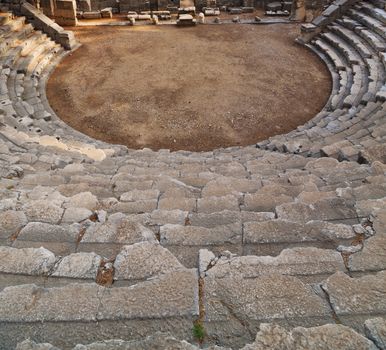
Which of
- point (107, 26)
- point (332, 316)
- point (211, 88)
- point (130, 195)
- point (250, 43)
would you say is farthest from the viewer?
point (107, 26)

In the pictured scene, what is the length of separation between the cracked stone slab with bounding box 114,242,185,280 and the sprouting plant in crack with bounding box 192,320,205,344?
1.85 feet

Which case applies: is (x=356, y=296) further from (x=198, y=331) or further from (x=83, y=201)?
(x=83, y=201)

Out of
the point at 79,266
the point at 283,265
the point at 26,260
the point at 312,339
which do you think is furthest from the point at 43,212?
the point at 312,339

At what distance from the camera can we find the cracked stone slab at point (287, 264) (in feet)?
8.45

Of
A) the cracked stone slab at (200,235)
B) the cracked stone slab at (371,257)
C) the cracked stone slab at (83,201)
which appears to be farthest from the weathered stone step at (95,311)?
the cracked stone slab at (83,201)

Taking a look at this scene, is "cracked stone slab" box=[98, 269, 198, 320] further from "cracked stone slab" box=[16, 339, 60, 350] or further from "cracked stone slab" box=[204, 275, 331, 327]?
"cracked stone slab" box=[16, 339, 60, 350]

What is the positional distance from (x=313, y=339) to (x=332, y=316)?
0.29 meters

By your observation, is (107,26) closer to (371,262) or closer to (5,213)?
(5,213)

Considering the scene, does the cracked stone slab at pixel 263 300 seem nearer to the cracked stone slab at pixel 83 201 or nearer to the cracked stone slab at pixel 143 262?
the cracked stone slab at pixel 143 262

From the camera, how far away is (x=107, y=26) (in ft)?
52.5

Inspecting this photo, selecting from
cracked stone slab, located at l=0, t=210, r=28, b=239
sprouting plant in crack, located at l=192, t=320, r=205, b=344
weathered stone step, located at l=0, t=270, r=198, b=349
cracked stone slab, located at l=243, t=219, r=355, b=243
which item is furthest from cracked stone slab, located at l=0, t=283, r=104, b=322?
cracked stone slab, located at l=243, t=219, r=355, b=243

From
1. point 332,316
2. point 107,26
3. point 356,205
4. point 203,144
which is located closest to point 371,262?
point 332,316

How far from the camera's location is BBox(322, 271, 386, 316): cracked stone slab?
2.20 metres

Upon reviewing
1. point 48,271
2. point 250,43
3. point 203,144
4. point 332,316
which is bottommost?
point 203,144
